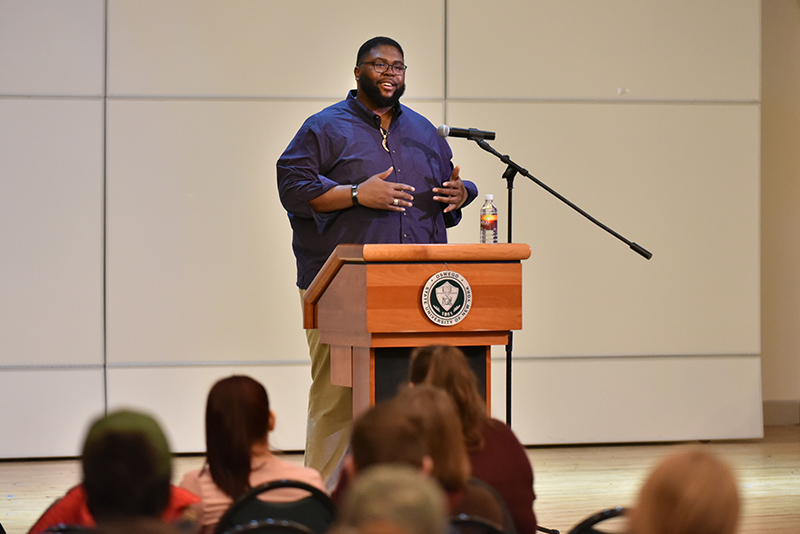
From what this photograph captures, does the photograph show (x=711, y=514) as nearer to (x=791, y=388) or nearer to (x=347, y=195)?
(x=347, y=195)

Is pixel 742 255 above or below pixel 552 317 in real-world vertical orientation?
above

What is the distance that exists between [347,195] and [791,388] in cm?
387

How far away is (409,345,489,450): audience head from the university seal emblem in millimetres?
466

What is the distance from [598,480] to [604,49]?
2411 mm

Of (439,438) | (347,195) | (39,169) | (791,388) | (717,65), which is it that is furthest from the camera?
(791,388)

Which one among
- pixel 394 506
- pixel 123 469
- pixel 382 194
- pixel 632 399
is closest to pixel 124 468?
pixel 123 469

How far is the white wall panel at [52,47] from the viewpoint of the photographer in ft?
15.3

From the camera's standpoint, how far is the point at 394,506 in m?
1.04

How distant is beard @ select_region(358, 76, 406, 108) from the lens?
132 inches

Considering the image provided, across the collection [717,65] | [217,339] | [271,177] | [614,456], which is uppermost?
[717,65]

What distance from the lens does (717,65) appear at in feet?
16.6

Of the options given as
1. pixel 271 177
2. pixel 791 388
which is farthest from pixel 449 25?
pixel 791 388

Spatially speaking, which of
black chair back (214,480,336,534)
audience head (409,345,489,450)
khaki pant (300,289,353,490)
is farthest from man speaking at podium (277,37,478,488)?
black chair back (214,480,336,534)

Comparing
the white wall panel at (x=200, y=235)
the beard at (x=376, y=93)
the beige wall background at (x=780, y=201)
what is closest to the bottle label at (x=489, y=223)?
the beard at (x=376, y=93)
